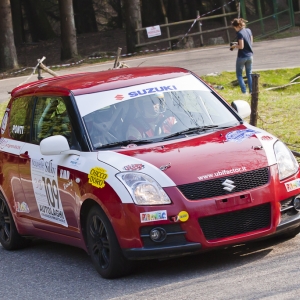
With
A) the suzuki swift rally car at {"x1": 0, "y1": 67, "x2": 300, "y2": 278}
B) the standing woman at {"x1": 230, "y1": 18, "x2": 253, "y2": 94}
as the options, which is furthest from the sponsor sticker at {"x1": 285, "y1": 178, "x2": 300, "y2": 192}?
the standing woman at {"x1": 230, "y1": 18, "x2": 253, "y2": 94}

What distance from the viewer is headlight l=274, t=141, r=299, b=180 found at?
6.98m

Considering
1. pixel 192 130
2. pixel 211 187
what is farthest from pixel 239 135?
pixel 211 187

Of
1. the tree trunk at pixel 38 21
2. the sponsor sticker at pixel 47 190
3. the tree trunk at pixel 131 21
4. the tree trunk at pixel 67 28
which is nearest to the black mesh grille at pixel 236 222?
the sponsor sticker at pixel 47 190

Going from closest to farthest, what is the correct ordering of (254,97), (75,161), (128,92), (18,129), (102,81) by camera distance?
1. (75,161)
2. (128,92)
3. (102,81)
4. (18,129)
5. (254,97)

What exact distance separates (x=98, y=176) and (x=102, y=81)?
1.54 metres

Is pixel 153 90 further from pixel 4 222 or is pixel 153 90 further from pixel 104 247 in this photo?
pixel 4 222

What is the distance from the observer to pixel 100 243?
697 cm

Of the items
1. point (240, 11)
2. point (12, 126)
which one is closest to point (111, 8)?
point (240, 11)

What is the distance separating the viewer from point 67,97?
7918mm

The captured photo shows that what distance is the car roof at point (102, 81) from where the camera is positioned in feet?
26.2

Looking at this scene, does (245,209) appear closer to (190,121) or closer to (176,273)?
(176,273)

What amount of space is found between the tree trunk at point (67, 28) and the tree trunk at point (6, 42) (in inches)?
103

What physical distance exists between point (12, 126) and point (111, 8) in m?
52.1

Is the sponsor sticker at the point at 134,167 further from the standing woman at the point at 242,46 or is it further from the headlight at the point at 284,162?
the standing woman at the point at 242,46
